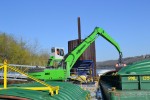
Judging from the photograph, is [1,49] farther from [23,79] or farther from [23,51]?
[23,79]

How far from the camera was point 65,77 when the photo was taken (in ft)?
77.0

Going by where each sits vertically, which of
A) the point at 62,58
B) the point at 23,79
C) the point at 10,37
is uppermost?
the point at 10,37

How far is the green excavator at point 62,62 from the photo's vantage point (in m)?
22.0

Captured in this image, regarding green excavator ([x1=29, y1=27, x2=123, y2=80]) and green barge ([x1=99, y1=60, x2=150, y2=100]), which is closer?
green barge ([x1=99, y1=60, x2=150, y2=100])

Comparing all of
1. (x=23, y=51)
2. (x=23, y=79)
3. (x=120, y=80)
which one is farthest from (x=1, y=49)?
(x=120, y=80)

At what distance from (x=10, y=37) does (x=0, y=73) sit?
29797 millimetres

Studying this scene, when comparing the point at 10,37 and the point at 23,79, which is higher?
the point at 10,37

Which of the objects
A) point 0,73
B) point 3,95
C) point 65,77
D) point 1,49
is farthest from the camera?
point 1,49

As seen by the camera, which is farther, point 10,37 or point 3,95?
point 10,37

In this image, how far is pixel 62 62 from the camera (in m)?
25.1

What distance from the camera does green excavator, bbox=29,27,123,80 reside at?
2203 centimetres

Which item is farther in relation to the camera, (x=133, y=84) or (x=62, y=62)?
(x=62, y=62)

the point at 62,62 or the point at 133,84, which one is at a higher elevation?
the point at 62,62

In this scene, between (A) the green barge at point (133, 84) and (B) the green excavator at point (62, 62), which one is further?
(B) the green excavator at point (62, 62)
